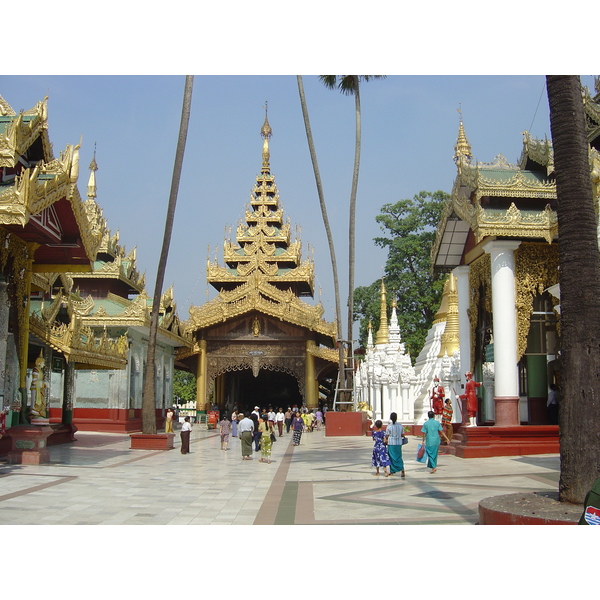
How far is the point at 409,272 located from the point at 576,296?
3692cm

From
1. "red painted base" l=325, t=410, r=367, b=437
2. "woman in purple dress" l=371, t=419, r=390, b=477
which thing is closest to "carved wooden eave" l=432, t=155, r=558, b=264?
"woman in purple dress" l=371, t=419, r=390, b=477

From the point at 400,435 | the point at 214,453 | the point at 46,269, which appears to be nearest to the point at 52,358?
the point at 46,269

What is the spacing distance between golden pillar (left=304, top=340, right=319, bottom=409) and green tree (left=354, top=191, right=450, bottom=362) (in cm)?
697

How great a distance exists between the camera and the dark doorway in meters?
48.2

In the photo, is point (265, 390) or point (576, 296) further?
point (265, 390)

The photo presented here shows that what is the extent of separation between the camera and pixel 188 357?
38656mm

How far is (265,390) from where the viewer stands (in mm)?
50844

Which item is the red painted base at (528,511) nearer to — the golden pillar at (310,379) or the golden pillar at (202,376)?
the golden pillar at (310,379)

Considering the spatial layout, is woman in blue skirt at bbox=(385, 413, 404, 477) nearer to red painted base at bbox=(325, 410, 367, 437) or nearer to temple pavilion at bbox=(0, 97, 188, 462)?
temple pavilion at bbox=(0, 97, 188, 462)

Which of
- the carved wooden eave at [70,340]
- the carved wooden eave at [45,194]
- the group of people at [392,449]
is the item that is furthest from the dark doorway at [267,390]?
the group of people at [392,449]

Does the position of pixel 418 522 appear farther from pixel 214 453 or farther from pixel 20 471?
pixel 214 453

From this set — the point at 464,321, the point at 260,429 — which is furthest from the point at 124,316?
the point at 464,321

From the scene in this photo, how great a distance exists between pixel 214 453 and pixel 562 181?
1368 centimetres

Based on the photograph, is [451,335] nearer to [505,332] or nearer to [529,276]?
[529,276]
